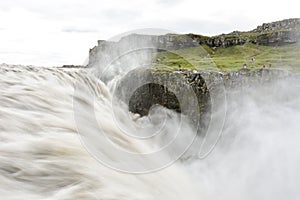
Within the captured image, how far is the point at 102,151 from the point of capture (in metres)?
8.04

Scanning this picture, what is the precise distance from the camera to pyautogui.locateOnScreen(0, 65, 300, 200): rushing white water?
596cm

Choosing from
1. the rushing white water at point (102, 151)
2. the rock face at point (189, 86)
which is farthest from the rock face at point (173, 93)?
the rushing white water at point (102, 151)

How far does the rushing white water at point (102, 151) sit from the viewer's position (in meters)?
5.96

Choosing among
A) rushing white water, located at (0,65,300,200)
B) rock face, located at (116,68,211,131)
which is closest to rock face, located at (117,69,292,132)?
rock face, located at (116,68,211,131)

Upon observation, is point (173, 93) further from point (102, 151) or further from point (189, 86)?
point (102, 151)

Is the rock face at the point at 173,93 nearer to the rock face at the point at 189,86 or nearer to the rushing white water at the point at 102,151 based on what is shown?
the rock face at the point at 189,86

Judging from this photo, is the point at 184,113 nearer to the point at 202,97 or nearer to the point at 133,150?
the point at 202,97

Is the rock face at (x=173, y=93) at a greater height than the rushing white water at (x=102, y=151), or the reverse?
the rock face at (x=173, y=93)

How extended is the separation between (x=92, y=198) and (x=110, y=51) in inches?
→ 2248

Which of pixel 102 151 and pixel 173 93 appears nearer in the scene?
pixel 102 151

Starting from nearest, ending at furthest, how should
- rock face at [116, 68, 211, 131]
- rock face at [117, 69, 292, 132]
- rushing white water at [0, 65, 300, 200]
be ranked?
rushing white water at [0, 65, 300, 200]
rock face at [117, 69, 292, 132]
rock face at [116, 68, 211, 131]

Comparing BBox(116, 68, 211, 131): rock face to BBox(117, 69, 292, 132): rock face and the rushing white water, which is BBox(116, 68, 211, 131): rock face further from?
the rushing white water

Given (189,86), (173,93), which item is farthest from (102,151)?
(173,93)

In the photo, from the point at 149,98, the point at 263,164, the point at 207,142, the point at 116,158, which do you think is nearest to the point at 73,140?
the point at 116,158
